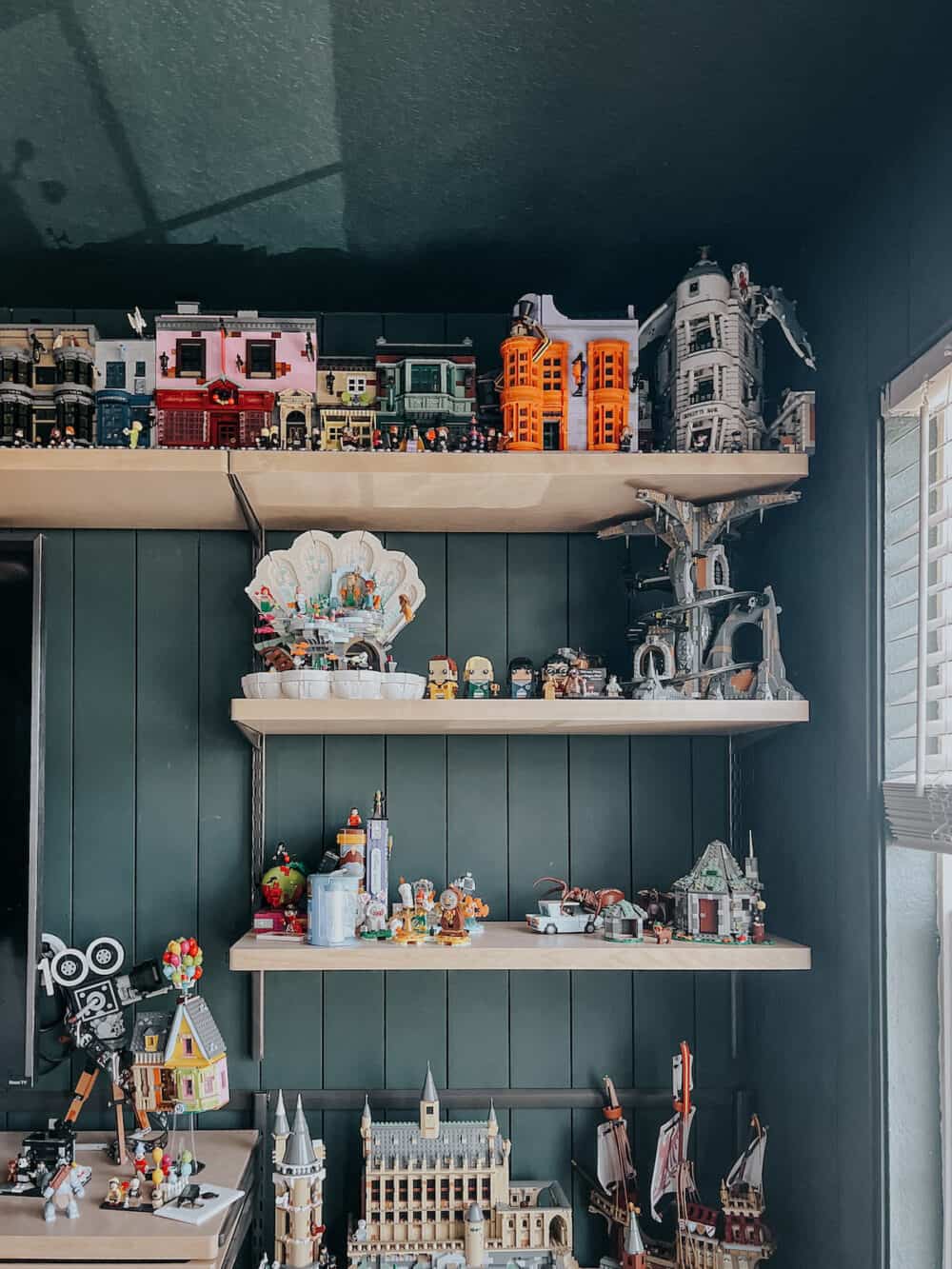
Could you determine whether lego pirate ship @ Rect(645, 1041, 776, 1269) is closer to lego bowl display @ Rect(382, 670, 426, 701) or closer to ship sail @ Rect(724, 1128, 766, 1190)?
ship sail @ Rect(724, 1128, 766, 1190)

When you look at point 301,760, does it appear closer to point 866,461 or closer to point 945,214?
point 866,461

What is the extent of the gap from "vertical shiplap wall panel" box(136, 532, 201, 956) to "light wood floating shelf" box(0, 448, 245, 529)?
0.32ft

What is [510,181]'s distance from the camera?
5.63 feet

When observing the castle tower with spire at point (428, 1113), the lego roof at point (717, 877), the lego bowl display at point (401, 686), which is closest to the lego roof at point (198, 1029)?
the castle tower with spire at point (428, 1113)

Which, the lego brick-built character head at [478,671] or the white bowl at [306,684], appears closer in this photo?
the white bowl at [306,684]

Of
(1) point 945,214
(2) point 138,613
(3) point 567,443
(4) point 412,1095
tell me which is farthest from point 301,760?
(1) point 945,214

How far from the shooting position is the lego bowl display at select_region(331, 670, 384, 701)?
1.82 meters

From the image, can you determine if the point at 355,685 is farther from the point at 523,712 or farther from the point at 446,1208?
the point at 446,1208

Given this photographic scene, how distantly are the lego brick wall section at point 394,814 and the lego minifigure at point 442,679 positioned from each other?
15 cm

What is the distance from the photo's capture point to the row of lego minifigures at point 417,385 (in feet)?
6.22

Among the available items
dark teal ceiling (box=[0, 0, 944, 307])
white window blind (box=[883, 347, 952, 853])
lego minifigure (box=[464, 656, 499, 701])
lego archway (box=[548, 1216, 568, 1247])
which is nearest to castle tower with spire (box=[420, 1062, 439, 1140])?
lego archway (box=[548, 1216, 568, 1247])

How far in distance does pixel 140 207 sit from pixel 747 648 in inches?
53.3

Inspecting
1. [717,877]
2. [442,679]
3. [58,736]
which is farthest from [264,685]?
[717,877]

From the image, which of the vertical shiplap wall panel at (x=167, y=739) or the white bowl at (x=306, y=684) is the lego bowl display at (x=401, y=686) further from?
the vertical shiplap wall panel at (x=167, y=739)
